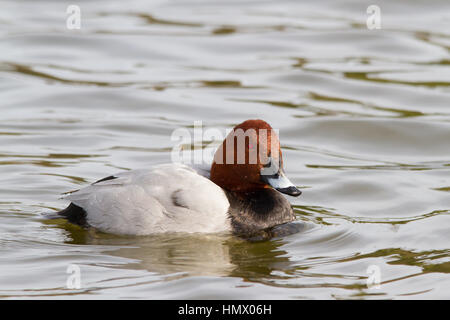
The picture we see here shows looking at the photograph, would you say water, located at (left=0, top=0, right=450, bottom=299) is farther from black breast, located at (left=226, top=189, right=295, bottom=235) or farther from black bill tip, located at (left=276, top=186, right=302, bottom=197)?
black bill tip, located at (left=276, top=186, right=302, bottom=197)

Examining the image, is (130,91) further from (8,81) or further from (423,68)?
(423,68)

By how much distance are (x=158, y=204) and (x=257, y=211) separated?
0.75 m

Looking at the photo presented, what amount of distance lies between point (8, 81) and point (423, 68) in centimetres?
524

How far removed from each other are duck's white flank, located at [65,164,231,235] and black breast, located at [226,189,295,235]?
0.09 metres

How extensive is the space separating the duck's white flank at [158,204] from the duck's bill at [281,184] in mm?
336

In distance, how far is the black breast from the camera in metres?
6.03

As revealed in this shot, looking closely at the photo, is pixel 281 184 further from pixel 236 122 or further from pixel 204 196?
pixel 236 122

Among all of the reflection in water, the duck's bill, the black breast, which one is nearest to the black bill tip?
the duck's bill

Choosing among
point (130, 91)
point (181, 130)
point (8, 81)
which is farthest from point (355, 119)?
point (8, 81)

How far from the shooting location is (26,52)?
11664 mm

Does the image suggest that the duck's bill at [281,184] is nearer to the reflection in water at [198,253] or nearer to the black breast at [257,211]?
the black breast at [257,211]

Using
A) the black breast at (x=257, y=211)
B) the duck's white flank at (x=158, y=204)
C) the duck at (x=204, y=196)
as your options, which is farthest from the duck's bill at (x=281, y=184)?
the duck's white flank at (x=158, y=204)

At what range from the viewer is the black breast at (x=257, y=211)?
6.03m

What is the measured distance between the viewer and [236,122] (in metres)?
9.23
